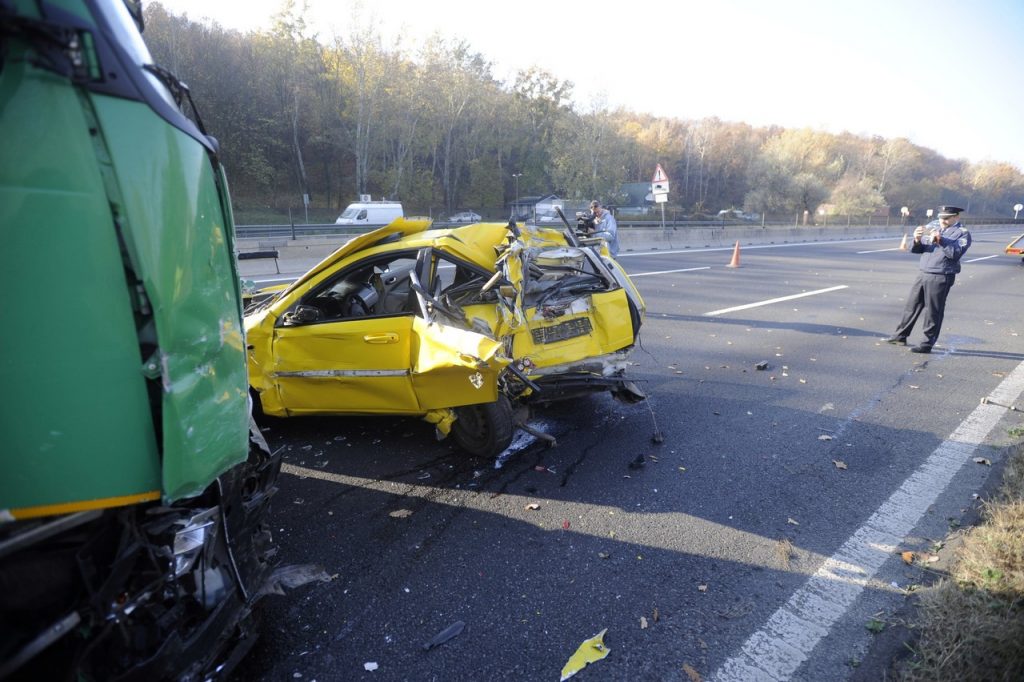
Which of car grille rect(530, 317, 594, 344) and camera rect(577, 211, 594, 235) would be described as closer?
car grille rect(530, 317, 594, 344)

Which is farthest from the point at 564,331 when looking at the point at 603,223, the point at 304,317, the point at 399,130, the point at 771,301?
the point at 399,130

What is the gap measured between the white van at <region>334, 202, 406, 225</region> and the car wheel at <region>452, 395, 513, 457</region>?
97.3 ft

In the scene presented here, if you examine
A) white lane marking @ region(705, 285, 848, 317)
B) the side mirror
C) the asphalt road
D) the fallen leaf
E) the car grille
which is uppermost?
the side mirror

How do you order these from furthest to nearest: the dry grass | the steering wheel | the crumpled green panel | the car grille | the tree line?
1. the tree line
2. the steering wheel
3. the car grille
4. the dry grass
5. the crumpled green panel

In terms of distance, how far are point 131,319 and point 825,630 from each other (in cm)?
312

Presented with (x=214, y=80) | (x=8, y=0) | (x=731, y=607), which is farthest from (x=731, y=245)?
(x=214, y=80)

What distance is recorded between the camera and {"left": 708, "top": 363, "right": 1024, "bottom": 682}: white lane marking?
8.17ft

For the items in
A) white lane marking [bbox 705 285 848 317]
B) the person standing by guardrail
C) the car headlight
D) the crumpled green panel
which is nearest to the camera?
the crumpled green panel

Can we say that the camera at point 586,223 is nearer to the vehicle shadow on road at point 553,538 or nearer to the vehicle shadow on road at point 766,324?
the vehicle shadow on road at point 766,324

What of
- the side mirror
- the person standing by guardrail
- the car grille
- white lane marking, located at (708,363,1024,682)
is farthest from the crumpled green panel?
the person standing by guardrail

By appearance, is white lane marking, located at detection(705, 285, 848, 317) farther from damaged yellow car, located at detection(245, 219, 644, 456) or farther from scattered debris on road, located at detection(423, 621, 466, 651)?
scattered debris on road, located at detection(423, 621, 466, 651)

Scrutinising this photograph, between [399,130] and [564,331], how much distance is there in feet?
156

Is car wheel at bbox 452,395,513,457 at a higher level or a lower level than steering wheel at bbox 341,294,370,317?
lower

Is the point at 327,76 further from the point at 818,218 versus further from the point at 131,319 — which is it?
the point at 131,319
